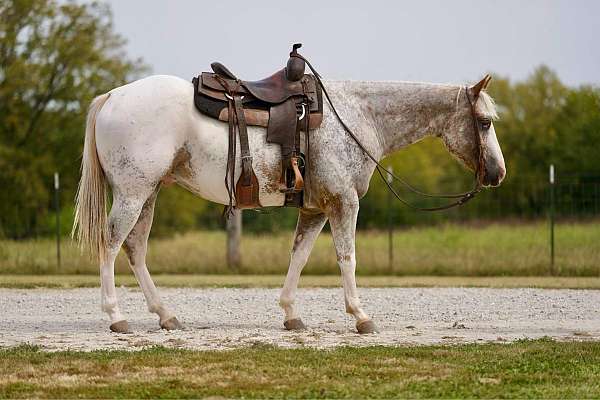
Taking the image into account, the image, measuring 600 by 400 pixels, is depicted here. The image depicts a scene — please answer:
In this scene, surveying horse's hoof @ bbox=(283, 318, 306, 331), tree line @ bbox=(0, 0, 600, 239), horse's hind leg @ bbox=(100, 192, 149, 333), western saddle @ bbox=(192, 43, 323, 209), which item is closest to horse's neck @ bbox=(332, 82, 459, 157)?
western saddle @ bbox=(192, 43, 323, 209)

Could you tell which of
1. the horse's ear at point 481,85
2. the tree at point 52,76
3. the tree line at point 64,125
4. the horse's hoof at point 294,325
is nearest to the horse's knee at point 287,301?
the horse's hoof at point 294,325

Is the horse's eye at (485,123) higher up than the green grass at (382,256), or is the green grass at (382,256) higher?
the horse's eye at (485,123)

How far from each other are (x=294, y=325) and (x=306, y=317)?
4.23 ft

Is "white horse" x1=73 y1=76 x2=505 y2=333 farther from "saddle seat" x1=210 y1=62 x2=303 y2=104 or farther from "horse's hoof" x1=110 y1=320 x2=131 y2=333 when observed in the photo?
"saddle seat" x1=210 y1=62 x2=303 y2=104

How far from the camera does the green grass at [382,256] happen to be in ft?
67.1

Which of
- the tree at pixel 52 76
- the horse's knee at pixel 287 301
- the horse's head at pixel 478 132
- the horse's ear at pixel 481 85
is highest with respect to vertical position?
the tree at pixel 52 76

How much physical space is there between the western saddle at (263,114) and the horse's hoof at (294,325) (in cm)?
123

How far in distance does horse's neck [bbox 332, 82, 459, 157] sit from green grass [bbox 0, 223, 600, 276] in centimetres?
876

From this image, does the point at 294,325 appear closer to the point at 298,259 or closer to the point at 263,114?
the point at 298,259

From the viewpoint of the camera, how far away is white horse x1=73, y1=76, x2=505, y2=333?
10078 millimetres

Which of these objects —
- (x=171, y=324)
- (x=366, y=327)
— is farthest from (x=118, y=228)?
(x=366, y=327)

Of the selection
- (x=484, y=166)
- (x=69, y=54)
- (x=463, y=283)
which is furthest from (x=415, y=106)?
(x=69, y=54)

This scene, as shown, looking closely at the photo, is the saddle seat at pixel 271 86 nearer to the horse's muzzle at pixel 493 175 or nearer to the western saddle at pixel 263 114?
the western saddle at pixel 263 114

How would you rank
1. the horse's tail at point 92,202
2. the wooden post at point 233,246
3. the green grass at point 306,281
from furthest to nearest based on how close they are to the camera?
1. the wooden post at point 233,246
2. the green grass at point 306,281
3. the horse's tail at point 92,202
